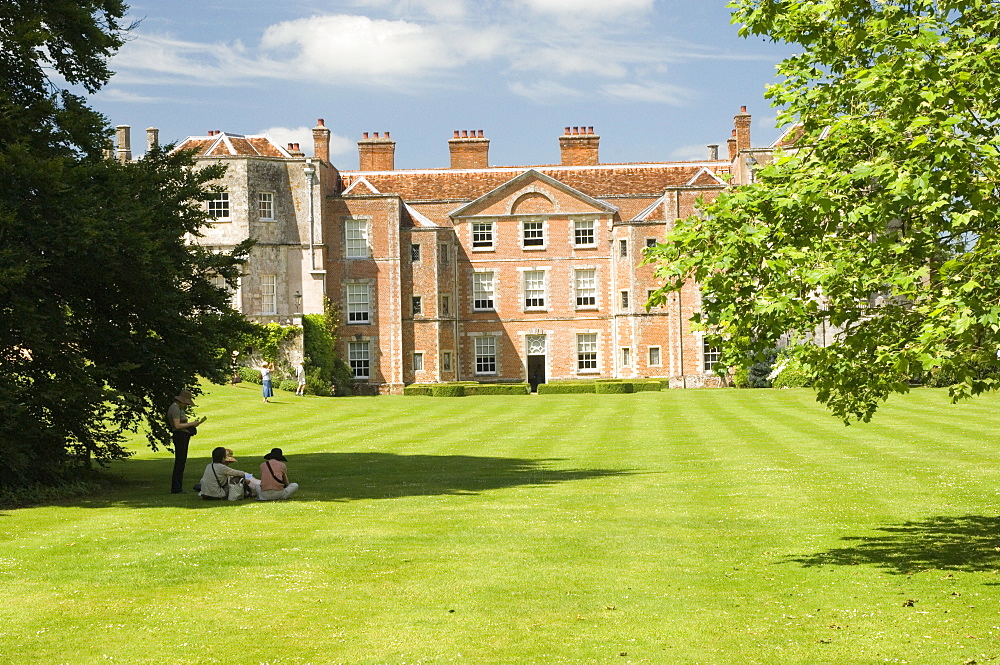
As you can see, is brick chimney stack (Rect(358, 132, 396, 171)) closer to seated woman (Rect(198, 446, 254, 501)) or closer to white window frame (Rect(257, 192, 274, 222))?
white window frame (Rect(257, 192, 274, 222))

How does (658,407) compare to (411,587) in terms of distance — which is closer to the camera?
(411,587)

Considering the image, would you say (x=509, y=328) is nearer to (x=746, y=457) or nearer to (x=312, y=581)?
(x=746, y=457)

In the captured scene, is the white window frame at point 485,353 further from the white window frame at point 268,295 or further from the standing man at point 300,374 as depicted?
the white window frame at point 268,295

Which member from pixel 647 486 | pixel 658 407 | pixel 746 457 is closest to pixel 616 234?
pixel 658 407

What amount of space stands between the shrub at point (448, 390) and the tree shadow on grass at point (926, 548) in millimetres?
41256

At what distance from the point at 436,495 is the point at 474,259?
4773 centimetres

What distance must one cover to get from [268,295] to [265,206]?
4658 millimetres

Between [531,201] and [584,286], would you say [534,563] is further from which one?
[531,201]

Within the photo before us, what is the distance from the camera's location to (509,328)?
65.9 meters

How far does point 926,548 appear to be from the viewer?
13430 mm

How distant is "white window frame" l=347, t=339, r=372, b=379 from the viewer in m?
61.7

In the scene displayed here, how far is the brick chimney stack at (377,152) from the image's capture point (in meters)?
71.8

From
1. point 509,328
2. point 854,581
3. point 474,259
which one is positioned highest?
point 474,259

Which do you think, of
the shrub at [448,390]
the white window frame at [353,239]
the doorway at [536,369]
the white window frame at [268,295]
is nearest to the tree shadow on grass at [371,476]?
the shrub at [448,390]
